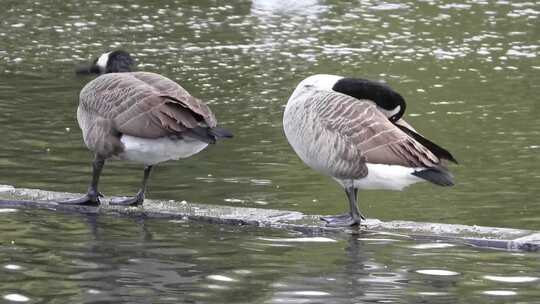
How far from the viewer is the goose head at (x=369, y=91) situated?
9.00 meters

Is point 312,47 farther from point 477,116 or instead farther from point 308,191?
point 308,191

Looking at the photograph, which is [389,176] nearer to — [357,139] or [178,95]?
→ [357,139]

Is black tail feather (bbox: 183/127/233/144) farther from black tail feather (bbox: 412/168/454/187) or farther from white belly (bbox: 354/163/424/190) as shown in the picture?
black tail feather (bbox: 412/168/454/187)

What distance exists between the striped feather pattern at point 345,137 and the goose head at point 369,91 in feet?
0.31

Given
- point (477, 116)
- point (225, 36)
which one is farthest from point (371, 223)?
point (225, 36)

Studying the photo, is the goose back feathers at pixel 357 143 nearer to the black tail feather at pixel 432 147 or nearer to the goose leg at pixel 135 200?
the black tail feather at pixel 432 147

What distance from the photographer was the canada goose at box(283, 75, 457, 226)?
8516 millimetres

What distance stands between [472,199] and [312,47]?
946 cm

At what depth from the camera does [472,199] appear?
10.9 metres

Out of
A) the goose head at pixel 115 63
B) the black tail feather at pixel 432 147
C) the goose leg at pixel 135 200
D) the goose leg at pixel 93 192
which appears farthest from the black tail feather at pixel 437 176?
the goose head at pixel 115 63

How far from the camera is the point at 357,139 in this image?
8.70m

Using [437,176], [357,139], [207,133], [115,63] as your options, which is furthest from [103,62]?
[437,176]

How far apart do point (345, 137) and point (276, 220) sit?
2.73ft

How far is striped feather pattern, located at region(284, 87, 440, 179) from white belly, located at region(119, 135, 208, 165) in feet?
2.29
